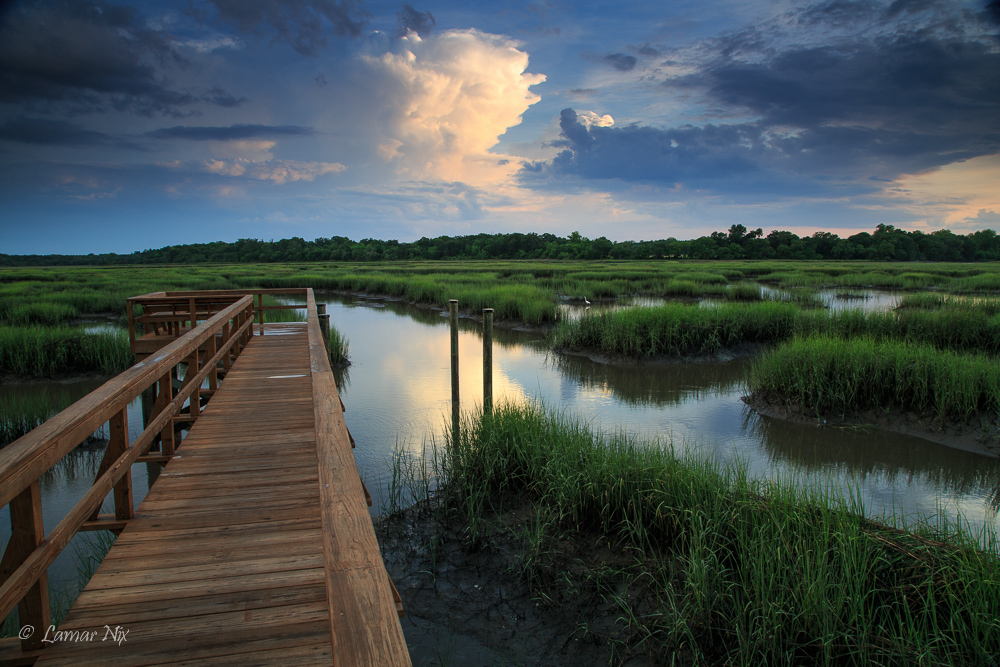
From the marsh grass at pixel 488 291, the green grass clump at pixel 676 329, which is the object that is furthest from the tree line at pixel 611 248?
the green grass clump at pixel 676 329

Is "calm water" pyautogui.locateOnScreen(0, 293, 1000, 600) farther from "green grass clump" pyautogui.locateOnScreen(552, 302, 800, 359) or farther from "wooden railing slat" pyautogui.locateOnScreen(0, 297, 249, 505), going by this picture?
"wooden railing slat" pyautogui.locateOnScreen(0, 297, 249, 505)

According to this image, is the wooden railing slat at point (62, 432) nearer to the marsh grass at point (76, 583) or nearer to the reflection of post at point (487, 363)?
the marsh grass at point (76, 583)

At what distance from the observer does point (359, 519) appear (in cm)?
188

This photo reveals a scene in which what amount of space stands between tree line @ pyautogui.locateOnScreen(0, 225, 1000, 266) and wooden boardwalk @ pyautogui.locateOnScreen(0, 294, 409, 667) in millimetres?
67982

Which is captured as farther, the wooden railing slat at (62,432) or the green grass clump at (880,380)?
the green grass clump at (880,380)

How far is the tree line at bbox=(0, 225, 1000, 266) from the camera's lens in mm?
66500

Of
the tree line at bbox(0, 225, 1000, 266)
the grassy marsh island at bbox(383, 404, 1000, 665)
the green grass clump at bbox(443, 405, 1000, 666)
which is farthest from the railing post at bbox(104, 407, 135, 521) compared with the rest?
the tree line at bbox(0, 225, 1000, 266)

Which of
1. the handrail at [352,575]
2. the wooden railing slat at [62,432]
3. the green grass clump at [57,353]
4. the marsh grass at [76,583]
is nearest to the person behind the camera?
the handrail at [352,575]

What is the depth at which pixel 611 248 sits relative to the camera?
7425 cm

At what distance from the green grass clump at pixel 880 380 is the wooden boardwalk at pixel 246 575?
25.4ft

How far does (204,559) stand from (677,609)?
2.74m

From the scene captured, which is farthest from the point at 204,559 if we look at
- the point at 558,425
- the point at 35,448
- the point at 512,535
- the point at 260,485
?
the point at 558,425

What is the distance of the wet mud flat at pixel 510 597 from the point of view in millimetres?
3406

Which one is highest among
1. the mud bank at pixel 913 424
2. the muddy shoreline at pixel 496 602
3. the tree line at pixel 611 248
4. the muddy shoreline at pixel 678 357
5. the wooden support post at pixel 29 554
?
the tree line at pixel 611 248
